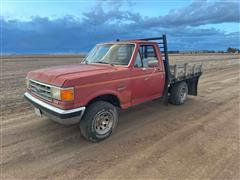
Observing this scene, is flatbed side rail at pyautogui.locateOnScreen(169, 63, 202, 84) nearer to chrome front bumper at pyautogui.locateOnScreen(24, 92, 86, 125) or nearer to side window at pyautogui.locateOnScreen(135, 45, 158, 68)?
side window at pyautogui.locateOnScreen(135, 45, 158, 68)

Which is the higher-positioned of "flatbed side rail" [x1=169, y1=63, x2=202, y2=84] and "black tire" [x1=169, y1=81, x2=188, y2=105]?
"flatbed side rail" [x1=169, y1=63, x2=202, y2=84]

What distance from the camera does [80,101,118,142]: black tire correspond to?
3.95m

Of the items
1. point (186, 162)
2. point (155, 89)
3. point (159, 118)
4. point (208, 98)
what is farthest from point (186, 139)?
point (208, 98)

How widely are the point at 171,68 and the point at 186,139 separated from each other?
2762mm

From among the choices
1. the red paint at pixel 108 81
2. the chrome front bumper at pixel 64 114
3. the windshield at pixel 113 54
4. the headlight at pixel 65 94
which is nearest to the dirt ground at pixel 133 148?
the chrome front bumper at pixel 64 114

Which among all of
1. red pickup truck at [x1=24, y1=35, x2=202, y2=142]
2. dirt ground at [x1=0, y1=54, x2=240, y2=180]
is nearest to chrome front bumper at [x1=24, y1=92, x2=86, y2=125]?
red pickup truck at [x1=24, y1=35, x2=202, y2=142]

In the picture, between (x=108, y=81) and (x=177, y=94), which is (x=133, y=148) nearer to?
(x=108, y=81)

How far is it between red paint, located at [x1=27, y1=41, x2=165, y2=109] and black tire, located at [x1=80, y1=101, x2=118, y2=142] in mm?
228

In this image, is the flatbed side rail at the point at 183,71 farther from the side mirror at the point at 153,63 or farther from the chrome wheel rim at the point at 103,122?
the chrome wheel rim at the point at 103,122

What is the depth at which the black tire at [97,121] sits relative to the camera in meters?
3.95

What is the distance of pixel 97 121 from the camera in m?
4.14

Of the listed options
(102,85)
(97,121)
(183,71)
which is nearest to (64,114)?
(97,121)

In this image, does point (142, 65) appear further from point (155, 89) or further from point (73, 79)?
point (73, 79)

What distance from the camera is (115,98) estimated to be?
4.46 meters
